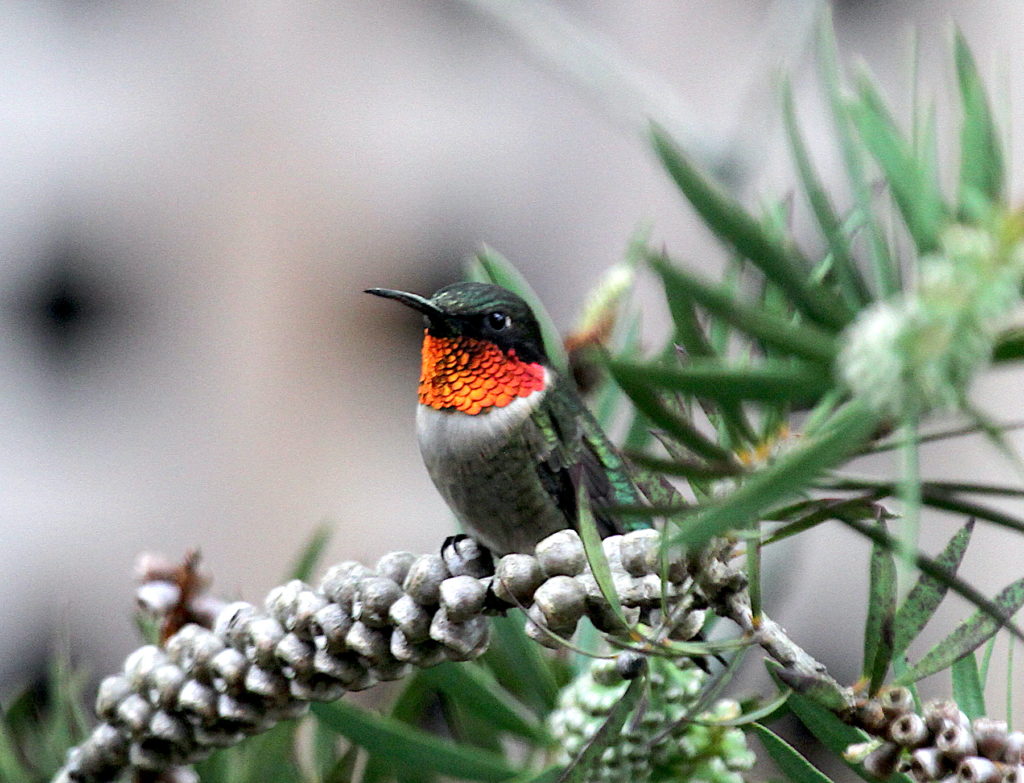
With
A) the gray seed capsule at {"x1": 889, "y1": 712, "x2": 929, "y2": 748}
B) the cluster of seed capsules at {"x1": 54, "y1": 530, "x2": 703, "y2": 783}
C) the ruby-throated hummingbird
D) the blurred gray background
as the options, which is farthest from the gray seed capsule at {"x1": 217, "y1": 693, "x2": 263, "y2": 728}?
the blurred gray background

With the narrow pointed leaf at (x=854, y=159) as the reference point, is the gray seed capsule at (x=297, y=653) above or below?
below

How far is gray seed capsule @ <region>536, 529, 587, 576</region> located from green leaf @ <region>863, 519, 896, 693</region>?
81 mm

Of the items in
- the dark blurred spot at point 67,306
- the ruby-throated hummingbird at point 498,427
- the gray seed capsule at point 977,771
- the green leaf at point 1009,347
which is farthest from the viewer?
the dark blurred spot at point 67,306

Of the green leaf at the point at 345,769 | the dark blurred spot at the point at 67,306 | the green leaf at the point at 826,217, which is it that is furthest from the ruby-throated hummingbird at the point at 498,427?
the dark blurred spot at the point at 67,306

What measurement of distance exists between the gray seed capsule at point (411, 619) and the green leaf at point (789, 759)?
11 centimetres

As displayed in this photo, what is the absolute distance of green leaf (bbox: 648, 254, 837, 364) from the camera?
0.20 meters

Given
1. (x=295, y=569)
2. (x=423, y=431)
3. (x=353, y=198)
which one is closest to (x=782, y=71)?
(x=295, y=569)

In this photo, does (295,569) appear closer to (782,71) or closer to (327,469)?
(782,71)

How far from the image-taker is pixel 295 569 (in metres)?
0.58

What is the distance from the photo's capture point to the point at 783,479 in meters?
0.20

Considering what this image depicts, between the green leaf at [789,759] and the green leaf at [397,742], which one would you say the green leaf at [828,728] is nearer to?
the green leaf at [789,759]

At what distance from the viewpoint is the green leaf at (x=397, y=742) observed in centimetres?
43

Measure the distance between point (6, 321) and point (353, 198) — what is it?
109cm

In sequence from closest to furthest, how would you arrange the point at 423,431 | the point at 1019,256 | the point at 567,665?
the point at 1019,256 → the point at 567,665 → the point at 423,431
